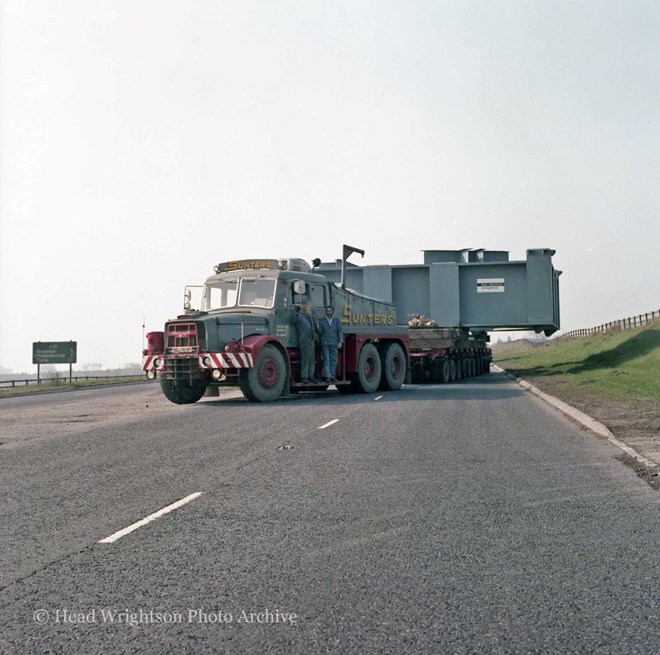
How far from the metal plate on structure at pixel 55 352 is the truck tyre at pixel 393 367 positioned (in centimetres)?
3085

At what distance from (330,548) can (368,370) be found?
60.1 feet

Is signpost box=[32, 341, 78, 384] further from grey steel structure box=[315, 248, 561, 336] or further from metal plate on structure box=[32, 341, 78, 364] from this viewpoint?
grey steel structure box=[315, 248, 561, 336]

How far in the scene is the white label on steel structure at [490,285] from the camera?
32.6 m

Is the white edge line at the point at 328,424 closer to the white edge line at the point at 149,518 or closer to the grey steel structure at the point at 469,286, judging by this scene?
the white edge line at the point at 149,518

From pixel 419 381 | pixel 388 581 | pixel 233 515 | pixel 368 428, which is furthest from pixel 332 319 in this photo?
pixel 388 581

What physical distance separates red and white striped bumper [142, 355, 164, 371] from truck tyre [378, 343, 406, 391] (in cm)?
758

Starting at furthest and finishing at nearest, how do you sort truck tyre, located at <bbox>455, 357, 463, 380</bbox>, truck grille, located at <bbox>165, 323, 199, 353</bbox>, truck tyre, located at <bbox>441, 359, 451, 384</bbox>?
truck tyre, located at <bbox>455, 357, 463, 380</bbox> → truck tyre, located at <bbox>441, 359, 451, 384</bbox> → truck grille, located at <bbox>165, 323, 199, 353</bbox>

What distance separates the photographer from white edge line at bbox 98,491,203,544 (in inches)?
242

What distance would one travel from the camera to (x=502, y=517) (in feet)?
22.2

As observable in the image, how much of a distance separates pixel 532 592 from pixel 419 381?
26.7 metres

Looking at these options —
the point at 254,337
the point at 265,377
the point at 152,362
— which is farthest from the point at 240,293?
the point at 152,362

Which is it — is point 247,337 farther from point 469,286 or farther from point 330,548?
point 469,286

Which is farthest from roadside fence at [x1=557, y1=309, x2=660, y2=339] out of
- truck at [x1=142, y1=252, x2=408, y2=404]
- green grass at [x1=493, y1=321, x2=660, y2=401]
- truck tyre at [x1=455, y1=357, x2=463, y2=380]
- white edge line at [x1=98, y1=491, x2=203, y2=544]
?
white edge line at [x1=98, y1=491, x2=203, y2=544]

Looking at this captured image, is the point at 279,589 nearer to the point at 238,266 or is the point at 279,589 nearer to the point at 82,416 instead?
the point at 82,416
